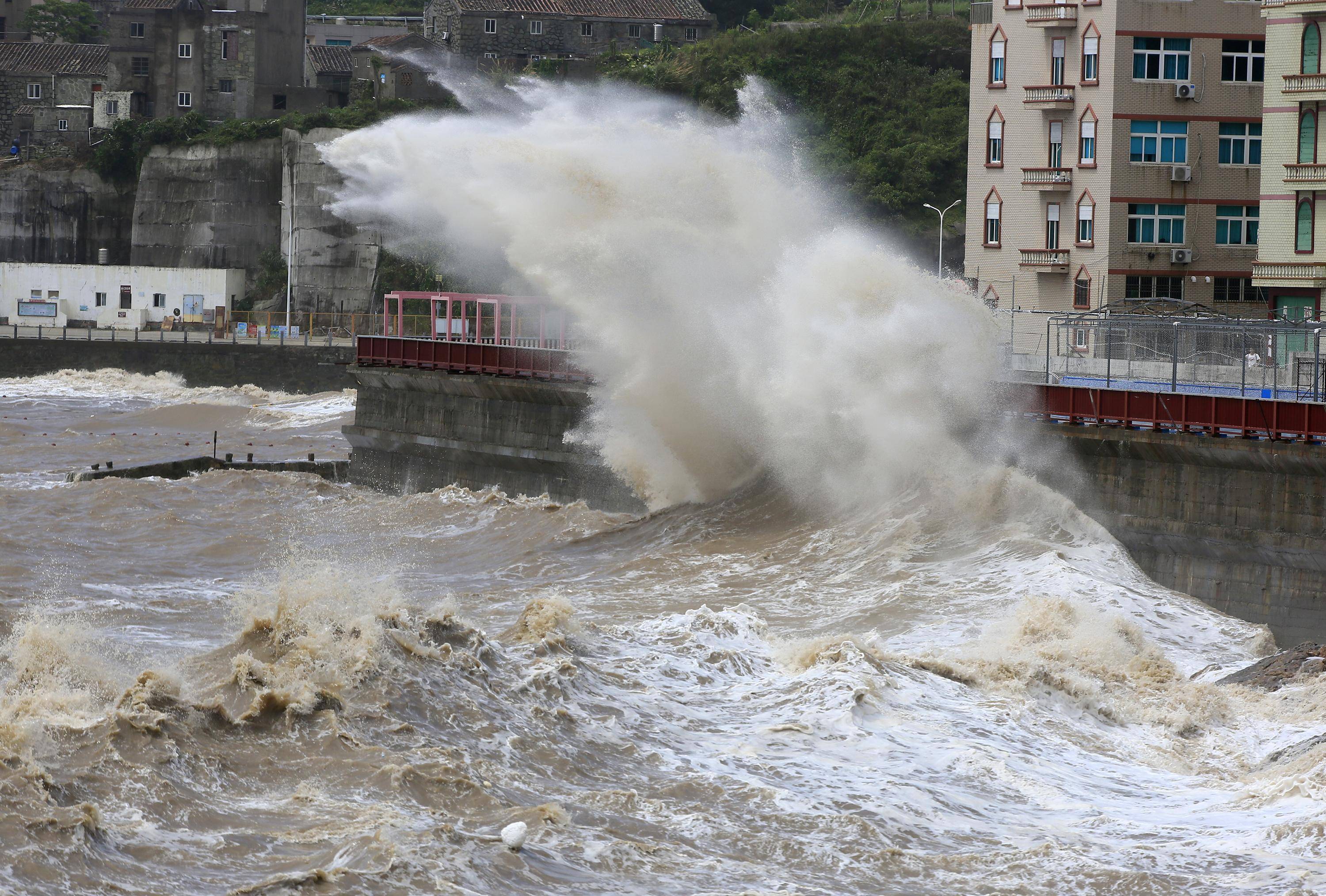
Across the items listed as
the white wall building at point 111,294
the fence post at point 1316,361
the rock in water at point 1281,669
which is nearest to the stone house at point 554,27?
the white wall building at point 111,294

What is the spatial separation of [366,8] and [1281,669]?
312 feet

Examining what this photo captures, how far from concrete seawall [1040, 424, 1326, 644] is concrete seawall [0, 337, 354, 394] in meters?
41.8

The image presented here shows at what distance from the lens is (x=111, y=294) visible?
72375 mm

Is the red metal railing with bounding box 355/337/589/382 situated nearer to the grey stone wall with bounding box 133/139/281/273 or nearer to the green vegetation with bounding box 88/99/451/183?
the green vegetation with bounding box 88/99/451/183

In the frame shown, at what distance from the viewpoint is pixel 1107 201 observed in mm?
37719

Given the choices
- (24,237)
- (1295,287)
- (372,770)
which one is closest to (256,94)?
(24,237)

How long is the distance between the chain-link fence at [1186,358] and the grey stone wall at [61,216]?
207ft

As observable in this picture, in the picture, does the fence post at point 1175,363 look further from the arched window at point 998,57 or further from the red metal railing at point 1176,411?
the arched window at point 998,57

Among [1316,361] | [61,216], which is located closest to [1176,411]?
[1316,361]

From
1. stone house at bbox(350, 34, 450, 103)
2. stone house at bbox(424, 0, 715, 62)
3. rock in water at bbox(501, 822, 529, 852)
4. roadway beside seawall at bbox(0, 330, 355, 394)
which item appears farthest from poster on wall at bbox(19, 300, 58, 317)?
rock in water at bbox(501, 822, 529, 852)

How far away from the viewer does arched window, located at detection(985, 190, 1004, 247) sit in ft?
132

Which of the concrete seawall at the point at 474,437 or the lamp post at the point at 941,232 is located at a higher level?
the lamp post at the point at 941,232

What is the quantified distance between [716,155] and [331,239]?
4712 cm

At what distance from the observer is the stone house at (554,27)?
8219 cm
